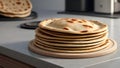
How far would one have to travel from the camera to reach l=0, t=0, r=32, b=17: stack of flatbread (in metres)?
1.32

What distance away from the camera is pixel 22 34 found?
3.26ft

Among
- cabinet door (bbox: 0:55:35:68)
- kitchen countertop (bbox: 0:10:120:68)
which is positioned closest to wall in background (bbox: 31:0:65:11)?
kitchen countertop (bbox: 0:10:120:68)

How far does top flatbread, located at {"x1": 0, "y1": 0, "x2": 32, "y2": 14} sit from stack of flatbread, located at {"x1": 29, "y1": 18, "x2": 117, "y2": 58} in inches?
24.8

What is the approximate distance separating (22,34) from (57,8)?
820 millimetres

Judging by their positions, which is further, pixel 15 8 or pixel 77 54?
pixel 15 8

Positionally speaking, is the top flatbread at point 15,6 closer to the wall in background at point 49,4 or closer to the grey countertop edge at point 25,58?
the wall in background at point 49,4

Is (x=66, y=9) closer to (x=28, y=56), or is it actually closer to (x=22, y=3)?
(x=22, y=3)

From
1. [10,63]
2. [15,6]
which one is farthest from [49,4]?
[10,63]

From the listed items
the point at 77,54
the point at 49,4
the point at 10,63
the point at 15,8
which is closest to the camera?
the point at 77,54

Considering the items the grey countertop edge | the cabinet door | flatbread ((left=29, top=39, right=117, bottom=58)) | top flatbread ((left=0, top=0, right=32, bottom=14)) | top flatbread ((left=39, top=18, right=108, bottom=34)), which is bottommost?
the cabinet door

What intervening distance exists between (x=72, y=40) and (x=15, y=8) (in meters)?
0.75

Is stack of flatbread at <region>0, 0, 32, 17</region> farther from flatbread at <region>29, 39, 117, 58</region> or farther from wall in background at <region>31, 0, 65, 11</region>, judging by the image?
flatbread at <region>29, 39, 117, 58</region>

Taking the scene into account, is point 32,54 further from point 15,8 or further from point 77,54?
point 15,8

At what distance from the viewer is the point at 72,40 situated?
0.70m
